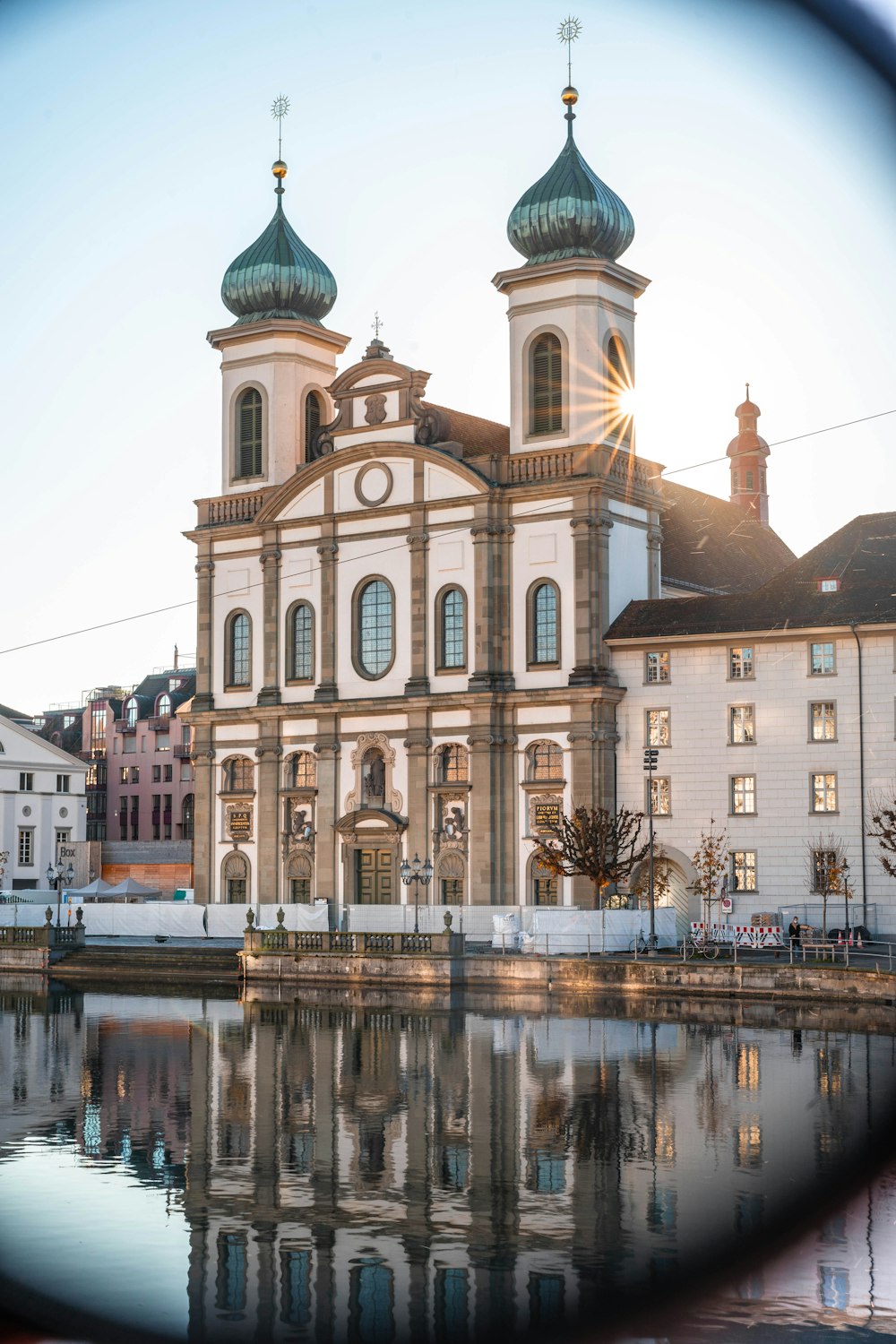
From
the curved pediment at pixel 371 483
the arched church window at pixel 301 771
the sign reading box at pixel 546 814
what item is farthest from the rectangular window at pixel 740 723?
the arched church window at pixel 301 771

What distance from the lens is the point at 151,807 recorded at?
4377 inches

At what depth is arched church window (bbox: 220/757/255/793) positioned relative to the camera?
69.1m

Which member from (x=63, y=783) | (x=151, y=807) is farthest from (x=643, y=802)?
(x=151, y=807)

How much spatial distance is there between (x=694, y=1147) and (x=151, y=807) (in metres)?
88.8

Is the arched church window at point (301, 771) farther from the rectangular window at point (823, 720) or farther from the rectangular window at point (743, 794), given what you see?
the rectangular window at point (823, 720)

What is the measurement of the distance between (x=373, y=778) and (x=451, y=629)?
584cm

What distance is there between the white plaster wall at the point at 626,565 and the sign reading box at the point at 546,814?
6006 mm

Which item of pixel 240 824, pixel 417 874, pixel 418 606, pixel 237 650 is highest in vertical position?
pixel 418 606

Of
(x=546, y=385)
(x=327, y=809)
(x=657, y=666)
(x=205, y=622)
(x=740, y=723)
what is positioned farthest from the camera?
(x=205, y=622)

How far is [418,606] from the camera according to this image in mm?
64438

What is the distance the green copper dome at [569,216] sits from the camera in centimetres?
6347

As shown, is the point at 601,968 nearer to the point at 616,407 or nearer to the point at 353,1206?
the point at 616,407

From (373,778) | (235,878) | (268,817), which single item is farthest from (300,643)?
(235,878)

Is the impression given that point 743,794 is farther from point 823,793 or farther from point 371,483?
point 371,483
